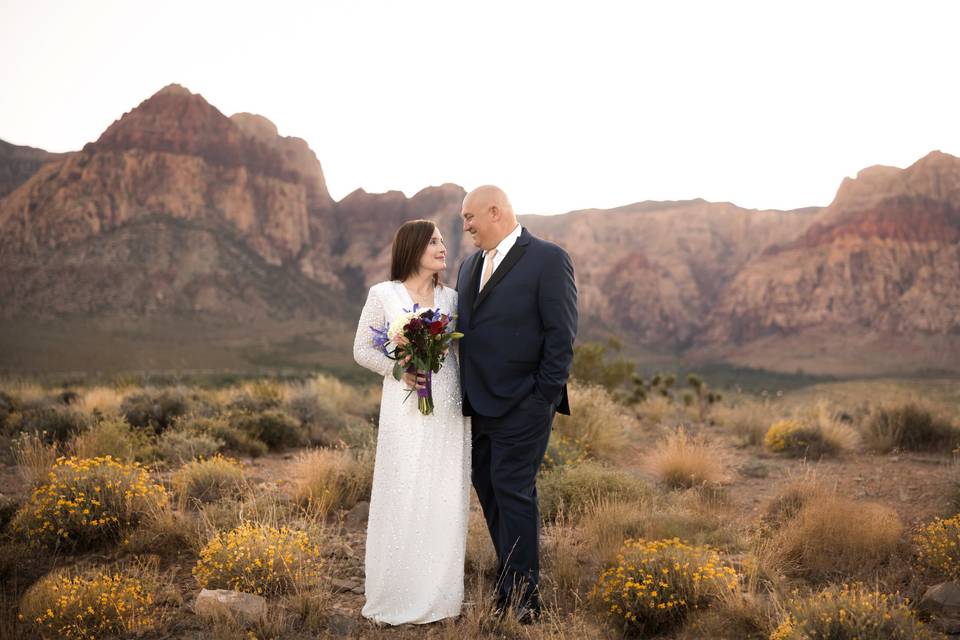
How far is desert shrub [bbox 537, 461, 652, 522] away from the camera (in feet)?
22.0

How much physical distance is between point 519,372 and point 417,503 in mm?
1111

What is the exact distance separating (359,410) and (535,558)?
10.2 m

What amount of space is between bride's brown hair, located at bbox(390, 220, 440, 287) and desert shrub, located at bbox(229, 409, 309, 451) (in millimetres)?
6800

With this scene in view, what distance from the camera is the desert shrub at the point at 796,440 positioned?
411 inches

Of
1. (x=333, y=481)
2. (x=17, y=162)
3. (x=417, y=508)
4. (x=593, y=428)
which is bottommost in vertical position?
(x=593, y=428)

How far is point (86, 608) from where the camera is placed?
406cm

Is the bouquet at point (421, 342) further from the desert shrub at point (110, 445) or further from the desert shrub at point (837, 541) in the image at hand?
the desert shrub at point (110, 445)

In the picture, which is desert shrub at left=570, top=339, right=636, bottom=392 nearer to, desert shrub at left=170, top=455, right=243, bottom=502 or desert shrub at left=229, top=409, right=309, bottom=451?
desert shrub at left=229, top=409, right=309, bottom=451

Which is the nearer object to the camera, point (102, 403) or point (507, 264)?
point (507, 264)

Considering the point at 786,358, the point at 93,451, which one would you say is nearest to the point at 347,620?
the point at 93,451

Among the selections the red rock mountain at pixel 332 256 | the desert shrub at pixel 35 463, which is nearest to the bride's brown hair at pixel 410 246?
the desert shrub at pixel 35 463

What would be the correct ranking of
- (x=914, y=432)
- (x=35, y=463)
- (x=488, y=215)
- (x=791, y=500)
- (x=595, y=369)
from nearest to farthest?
(x=488, y=215)
(x=791, y=500)
(x=35, y=463)
(x=914, y=432)
(x=595, y=369)

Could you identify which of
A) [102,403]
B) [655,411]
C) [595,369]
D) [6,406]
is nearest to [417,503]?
[102,403]

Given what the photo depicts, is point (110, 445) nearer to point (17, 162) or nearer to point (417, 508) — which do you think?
point (417, 508)
